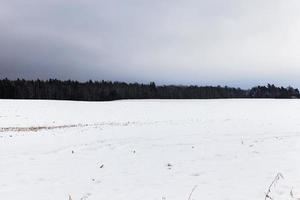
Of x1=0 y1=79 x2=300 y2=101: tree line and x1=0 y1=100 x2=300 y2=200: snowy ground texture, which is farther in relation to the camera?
x1=0 y1=79 x2=300 y2=101: tree line

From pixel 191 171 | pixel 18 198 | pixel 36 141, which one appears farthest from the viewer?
pixel 36 141

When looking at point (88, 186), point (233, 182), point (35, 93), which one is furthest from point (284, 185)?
point (35, 93)

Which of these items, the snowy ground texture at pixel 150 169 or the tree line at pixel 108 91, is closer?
the snowy ground texture at pixel 150 169

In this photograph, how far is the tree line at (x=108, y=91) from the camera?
122269mm

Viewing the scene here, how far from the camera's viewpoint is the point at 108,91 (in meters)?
133

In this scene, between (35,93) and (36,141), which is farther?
(35,93)

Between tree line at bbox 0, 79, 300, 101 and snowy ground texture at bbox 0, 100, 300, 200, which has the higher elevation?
tree line at bbox 0, 79, 300, 101

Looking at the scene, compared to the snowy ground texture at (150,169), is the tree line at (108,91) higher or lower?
higher

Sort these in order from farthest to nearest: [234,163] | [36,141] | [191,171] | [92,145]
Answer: [36,141]
[92,145]
[234,163]
[191,171]

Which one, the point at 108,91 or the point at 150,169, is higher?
the point at 108,91

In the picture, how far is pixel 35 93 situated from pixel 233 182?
400 ft

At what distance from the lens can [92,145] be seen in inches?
717

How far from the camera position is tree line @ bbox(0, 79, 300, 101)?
122269 millimetres

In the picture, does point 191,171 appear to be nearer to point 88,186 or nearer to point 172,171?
point 172,171
